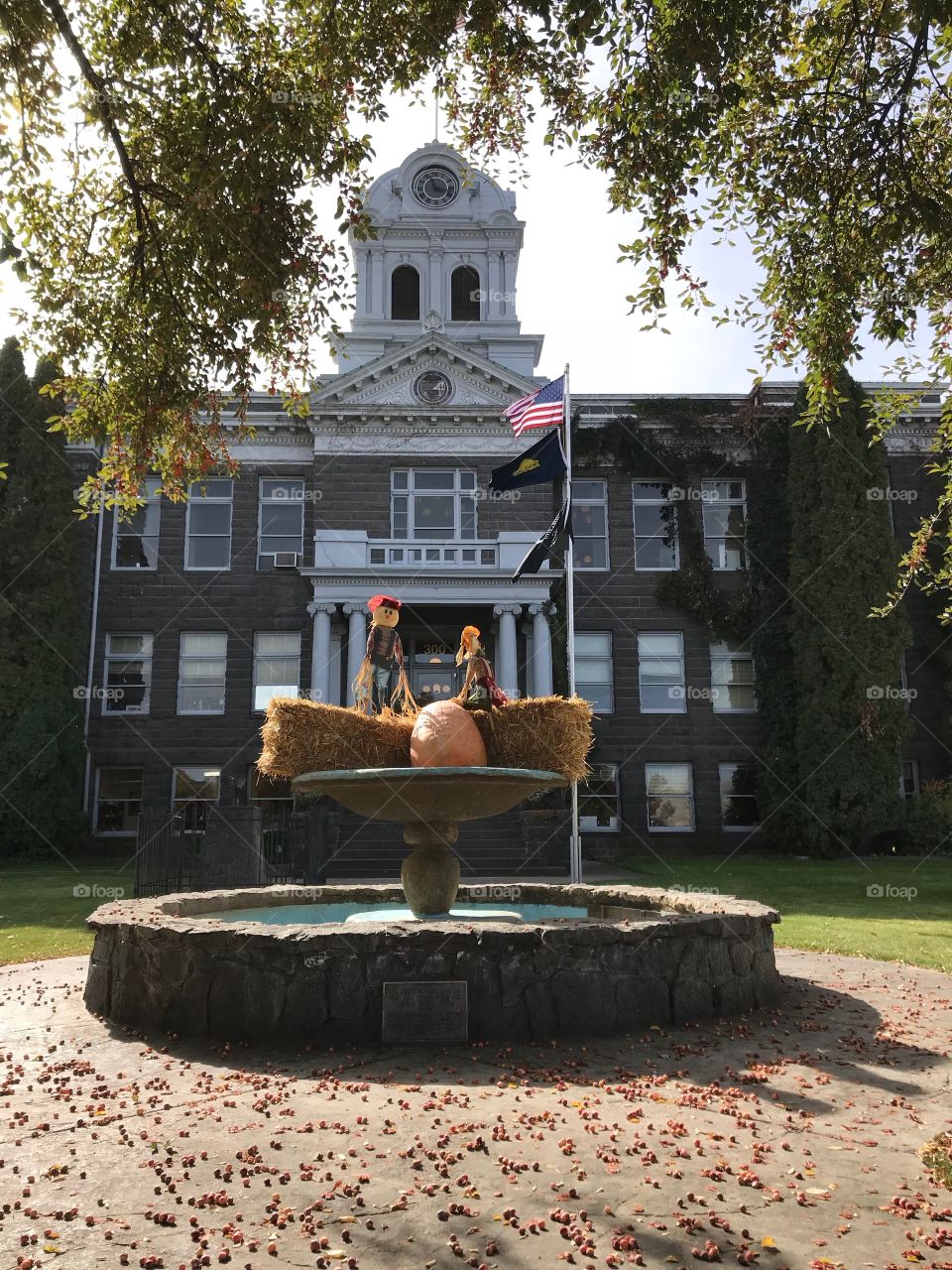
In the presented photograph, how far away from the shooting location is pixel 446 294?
3347 centimetres

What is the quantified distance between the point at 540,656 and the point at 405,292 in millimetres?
14680

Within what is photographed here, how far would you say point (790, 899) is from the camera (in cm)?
1717

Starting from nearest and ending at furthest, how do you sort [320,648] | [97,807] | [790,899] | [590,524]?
1. [790,899]
2. [320,648]
3. [97,807]
4. [590,524]

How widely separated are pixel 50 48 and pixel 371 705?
538 centimetres

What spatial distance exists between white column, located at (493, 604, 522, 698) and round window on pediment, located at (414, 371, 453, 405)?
630 centimetres

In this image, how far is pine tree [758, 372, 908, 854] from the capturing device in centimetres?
2527

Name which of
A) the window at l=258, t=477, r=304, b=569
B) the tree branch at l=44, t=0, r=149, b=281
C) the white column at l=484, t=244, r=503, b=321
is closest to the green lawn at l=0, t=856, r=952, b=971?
the tree branch at l=44, t=0, r=149, b=281

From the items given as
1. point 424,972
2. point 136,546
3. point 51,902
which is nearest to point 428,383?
point 136,546

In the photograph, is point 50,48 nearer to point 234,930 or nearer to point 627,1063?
point 234,930

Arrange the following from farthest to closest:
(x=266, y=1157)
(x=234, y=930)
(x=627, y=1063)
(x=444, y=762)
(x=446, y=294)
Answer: (x=446, y=294), (x=444, y=762), (x=234, y=930), (x=627, y=1063), (x=266, y=1157)

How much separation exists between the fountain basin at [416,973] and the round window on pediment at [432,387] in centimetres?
2208

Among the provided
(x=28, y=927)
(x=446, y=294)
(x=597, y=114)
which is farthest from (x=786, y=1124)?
(x=446, y=294)

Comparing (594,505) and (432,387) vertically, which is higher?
(432,387)

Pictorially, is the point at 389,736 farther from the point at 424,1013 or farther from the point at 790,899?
the point at 790,899
